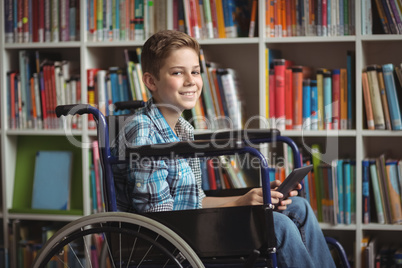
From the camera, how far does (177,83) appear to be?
1655mm

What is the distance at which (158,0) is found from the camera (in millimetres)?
2508

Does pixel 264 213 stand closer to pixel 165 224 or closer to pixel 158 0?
pixel 165 224

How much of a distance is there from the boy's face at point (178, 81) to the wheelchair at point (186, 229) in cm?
26

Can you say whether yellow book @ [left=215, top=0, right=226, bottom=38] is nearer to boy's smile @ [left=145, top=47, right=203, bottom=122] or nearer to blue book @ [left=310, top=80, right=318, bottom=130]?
blue book @ [left=310, top=80, right=318, bottom=130]

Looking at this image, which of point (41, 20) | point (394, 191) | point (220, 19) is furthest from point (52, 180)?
point (394, 191)

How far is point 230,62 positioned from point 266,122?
429mm

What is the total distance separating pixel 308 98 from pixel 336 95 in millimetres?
117

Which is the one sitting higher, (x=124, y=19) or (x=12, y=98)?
(x=124, y=19)

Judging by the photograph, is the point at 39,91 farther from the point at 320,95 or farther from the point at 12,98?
the point at 320,95

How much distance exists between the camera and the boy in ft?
4.77

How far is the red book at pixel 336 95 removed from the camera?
2.33 m

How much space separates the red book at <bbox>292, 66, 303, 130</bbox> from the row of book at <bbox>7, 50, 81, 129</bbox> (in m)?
0.99

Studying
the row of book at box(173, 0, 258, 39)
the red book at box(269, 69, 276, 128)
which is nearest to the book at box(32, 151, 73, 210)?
the row of book at box(173, 0, 258, 39)

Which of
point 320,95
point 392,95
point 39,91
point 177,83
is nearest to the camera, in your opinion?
point 177,83
